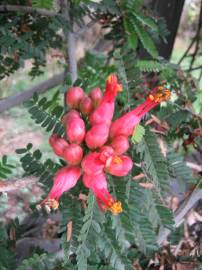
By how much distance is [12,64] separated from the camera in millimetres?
1539

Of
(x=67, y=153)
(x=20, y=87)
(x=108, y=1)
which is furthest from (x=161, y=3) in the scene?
(x=20, y=87)

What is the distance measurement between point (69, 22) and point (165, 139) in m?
0.49

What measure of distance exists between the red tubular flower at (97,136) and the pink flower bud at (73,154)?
0.02 metres

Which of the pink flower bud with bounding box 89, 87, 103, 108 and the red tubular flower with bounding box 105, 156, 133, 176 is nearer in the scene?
the red tubular flower with bounding box 105, 156, 133, 176

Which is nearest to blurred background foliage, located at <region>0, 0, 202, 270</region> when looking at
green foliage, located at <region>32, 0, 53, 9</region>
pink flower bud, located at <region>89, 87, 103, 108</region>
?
green foliage, located at <region>32, 0, 53, 9</region>

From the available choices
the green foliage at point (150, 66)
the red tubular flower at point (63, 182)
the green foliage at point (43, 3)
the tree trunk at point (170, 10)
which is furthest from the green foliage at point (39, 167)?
the tree trunk at point (170, 10)

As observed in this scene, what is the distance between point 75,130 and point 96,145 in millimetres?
49

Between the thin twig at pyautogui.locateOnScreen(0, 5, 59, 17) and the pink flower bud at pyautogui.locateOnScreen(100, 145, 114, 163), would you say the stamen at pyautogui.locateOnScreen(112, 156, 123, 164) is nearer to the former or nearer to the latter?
the pink flower bud at pyautogui.locateOnScreen(100, 145, 114, 163)

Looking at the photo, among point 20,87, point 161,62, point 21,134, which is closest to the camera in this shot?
point 161,62

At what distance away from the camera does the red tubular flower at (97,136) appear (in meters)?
0.82

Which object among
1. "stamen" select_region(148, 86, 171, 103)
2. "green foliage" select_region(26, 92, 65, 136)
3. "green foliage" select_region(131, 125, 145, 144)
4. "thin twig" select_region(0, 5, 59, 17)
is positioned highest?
"thin twig" select_region(0, 5, 59, 17)

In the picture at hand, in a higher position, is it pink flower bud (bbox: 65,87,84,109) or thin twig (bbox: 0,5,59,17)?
thin twig (bbox: 0,5,59,17)

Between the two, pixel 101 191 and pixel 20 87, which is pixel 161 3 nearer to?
pixel 101 191

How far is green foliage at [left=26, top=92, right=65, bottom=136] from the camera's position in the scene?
995 millimetres
